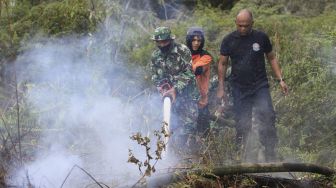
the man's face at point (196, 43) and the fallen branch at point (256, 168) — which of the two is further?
the man's face at point (196, 43)

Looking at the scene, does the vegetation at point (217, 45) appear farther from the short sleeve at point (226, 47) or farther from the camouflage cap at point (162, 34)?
the camouflage cap at point (162, 34)

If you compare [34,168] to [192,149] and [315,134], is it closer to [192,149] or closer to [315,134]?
[192,149]

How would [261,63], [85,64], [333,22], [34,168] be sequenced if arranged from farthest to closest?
[333,22] < [85,64] < [261,63] < [34,168]

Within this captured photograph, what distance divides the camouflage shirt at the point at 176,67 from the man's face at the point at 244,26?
786 millimetres

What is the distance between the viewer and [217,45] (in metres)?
9.15

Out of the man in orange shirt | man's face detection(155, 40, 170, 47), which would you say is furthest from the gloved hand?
man's face detection(155, 40, 170, 47)

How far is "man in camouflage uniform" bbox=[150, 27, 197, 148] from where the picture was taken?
6570 millimetres

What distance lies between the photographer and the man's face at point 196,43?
22.4 ft

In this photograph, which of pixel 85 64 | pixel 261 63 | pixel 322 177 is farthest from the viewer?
pixel 85 64

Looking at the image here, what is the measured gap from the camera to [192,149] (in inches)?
254

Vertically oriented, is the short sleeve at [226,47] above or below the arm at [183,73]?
above

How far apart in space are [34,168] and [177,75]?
2.22 m

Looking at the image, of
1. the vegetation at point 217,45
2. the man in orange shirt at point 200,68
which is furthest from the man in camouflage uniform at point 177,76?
the vegetation at point 217,45

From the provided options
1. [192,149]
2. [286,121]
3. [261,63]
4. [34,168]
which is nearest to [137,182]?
[34,168]
